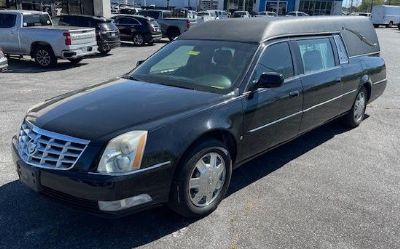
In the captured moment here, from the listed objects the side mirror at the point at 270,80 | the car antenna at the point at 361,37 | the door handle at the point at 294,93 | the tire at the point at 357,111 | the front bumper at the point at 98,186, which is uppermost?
the car antenna at the point at 361,37

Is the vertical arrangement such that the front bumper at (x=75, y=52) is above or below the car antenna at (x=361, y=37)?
below

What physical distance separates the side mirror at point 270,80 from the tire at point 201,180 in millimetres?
813

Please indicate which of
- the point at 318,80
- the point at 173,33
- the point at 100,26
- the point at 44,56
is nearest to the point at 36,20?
the point at 44,56

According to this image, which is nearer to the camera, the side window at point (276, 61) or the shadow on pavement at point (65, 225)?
the shadow on pavement at point (65, 225)

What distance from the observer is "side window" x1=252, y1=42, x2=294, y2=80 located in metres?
4.39

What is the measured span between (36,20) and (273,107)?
12.7 meters

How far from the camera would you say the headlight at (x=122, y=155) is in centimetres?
311

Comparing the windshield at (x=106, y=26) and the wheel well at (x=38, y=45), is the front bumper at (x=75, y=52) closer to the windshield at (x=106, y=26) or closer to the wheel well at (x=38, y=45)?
the wheel well at (x=38, y=45)

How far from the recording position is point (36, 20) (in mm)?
14602

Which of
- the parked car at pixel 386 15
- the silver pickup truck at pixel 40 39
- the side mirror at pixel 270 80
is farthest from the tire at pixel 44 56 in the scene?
the parked car at pixel 386 15

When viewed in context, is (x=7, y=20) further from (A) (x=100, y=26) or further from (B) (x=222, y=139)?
(B) (x=222, y=139)

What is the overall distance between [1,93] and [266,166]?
7.00 metres

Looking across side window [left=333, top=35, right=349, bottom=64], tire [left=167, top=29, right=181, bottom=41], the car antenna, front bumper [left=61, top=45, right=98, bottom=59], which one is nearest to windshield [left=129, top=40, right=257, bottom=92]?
side window [left=333, top=35, right=349, bottom=64]

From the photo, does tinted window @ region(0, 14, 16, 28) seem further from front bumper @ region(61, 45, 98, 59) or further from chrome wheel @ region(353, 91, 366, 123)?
chrome wheel @ region(353, 91, 366, 123)
